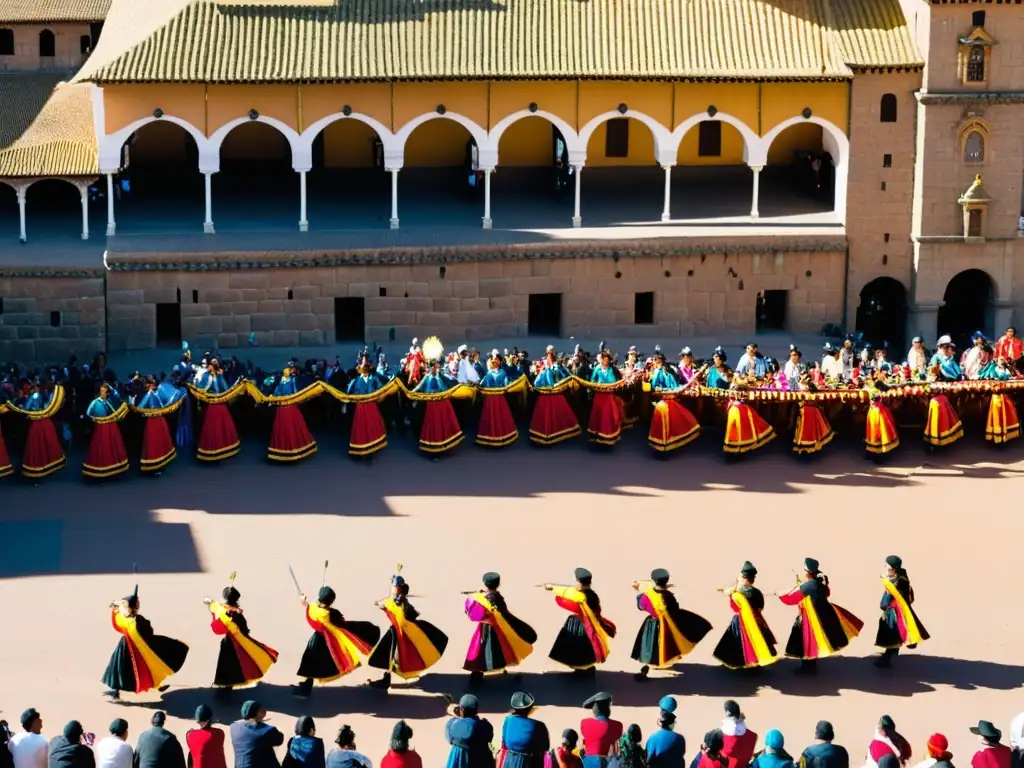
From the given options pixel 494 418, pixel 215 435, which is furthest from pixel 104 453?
pixel 494 418

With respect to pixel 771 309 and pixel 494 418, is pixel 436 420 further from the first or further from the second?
pixel 771 309

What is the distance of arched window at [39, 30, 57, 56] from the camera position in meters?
50.8

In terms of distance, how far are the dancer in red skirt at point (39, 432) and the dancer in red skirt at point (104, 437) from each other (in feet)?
1.79

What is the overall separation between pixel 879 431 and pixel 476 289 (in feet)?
33.5

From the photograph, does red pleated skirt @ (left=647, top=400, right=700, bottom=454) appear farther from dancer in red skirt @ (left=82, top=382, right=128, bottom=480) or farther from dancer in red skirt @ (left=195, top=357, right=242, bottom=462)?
dancer in red skirt @ (left=82, top=382, right=128, bottom=480)

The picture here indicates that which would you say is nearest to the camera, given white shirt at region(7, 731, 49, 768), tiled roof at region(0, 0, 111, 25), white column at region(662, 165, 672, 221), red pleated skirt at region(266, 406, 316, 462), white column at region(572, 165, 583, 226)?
white shirt at region(7, 731, 49, 768)

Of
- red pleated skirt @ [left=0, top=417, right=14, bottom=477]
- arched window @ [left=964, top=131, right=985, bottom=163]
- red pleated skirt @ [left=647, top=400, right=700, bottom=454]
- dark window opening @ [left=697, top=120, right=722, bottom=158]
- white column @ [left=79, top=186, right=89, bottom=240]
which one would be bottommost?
red pleated skirt @ [left=0, top=417, right=14, bottom=477]

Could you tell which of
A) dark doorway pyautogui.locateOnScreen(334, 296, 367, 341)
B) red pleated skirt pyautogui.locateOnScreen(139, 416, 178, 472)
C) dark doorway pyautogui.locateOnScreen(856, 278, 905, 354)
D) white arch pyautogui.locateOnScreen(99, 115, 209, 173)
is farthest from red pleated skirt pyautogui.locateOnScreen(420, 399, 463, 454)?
dark doorway pyautogui.locateOnScreen(856, 278, 905, 354)

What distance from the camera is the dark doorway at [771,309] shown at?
4494cm

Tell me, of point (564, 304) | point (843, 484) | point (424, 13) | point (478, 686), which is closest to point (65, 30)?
point (424, 13)

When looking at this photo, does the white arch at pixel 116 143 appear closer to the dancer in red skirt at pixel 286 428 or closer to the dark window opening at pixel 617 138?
the dark window opening at pixel 617 138

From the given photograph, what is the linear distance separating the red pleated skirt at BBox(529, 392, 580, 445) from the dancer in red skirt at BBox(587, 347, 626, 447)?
1.28ft

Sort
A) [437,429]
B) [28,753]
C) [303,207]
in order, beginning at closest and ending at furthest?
[28,753] < [437,429] < [303,207]

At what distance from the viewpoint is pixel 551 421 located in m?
36.3
